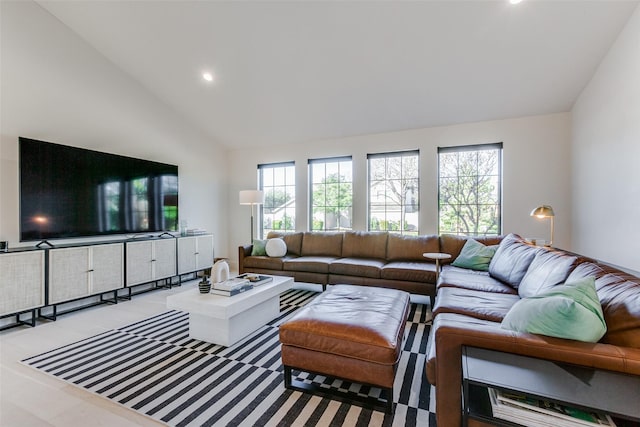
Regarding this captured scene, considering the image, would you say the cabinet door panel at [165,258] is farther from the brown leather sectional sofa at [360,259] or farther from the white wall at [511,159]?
the white wall at [511,159]

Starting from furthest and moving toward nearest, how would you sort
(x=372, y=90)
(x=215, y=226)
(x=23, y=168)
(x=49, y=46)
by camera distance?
(x=215, y=226) → (x=372, y=90) → (x=49, y=46) → (x=23, y=168)

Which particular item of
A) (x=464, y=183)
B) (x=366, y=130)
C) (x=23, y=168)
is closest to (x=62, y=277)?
(x=23, y=168)

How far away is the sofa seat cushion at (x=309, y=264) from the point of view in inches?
153

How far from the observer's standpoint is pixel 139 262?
12.4 ft

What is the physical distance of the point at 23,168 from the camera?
2863 mm

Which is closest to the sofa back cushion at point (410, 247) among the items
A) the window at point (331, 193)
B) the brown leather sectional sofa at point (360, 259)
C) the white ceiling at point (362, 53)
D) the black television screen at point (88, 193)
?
the brown leather sectional sofa at point (360, 259)

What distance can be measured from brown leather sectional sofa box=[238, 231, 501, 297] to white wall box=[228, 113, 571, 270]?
1.90 feet

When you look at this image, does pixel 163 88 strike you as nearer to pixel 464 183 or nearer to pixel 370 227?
pixel 370 227

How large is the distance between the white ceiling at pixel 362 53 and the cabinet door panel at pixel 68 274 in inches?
99.2

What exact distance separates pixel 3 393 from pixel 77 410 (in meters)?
0.61

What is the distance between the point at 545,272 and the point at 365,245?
2.46 meters

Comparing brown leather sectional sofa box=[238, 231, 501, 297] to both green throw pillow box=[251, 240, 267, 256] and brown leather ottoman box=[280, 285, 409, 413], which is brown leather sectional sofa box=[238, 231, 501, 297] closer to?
green throw pillow box=[251, 240, 267, 256]

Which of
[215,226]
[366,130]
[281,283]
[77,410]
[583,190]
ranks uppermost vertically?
[366,130]

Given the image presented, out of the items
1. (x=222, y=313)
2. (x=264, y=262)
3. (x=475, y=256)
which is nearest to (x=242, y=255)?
(x=264, y=262)
